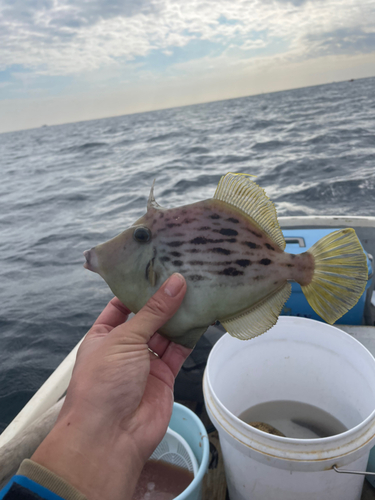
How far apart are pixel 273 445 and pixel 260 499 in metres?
0.51

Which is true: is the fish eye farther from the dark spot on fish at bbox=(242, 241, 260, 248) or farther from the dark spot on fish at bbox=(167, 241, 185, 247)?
the dark spot on fish at bbox=(242, 241, 260, 248)

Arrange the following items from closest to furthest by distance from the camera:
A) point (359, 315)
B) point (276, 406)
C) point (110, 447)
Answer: point (110, 447), point (276, 406), point (359, 315)

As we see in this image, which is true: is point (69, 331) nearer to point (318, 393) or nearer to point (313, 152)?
point (318, 393)

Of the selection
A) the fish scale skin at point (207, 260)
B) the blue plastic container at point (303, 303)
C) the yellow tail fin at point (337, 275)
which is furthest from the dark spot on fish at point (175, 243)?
the blue plastic container at point (303, 303)

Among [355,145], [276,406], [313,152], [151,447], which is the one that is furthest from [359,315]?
[355,145]

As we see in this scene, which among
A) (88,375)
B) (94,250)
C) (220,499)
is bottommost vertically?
(220,499)

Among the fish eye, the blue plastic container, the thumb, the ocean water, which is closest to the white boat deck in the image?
the blue plastic container

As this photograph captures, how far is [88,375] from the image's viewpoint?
139 centimetres

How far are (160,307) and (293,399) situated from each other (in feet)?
5.91

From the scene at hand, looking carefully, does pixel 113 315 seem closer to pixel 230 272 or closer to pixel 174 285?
pixel 174 285

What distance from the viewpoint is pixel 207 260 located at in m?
1.45

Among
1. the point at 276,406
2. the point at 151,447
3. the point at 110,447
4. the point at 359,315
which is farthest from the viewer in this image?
the point at 359,315

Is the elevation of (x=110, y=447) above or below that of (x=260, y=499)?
above

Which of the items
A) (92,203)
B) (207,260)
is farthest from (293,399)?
(92,203)
